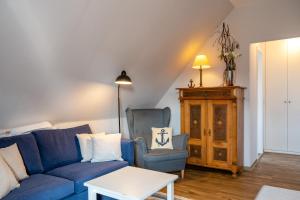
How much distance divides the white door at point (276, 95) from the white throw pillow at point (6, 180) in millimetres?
4454

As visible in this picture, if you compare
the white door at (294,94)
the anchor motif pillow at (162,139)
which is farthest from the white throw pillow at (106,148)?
the white door at (294,94)

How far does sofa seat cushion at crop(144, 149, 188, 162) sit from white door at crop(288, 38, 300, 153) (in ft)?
8.19

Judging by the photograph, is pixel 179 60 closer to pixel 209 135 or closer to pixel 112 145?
pixel 209 135

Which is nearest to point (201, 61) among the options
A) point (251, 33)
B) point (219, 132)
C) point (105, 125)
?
point (251, 33)

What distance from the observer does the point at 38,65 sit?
235cm

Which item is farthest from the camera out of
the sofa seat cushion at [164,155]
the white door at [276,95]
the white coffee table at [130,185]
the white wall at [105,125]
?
Answer: the white door at [276,95]

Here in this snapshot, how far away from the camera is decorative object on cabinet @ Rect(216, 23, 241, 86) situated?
364 centimetres

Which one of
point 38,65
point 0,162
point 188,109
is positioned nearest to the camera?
point 0,162

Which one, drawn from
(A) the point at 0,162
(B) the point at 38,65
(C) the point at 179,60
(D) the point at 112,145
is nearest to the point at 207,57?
(C) the point at 179,60

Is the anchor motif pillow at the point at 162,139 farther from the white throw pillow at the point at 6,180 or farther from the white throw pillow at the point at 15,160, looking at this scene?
the white throw pillow at the point at 6,180

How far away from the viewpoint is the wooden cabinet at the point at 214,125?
342cm

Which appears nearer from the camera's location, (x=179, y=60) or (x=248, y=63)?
(x=248, y=63)

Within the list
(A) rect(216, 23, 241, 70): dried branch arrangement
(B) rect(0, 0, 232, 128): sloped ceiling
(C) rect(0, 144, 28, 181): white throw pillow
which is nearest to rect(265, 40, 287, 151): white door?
(A) rect(216, 23, 241, 70): dried branch arrangement

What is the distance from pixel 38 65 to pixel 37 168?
1055mm
